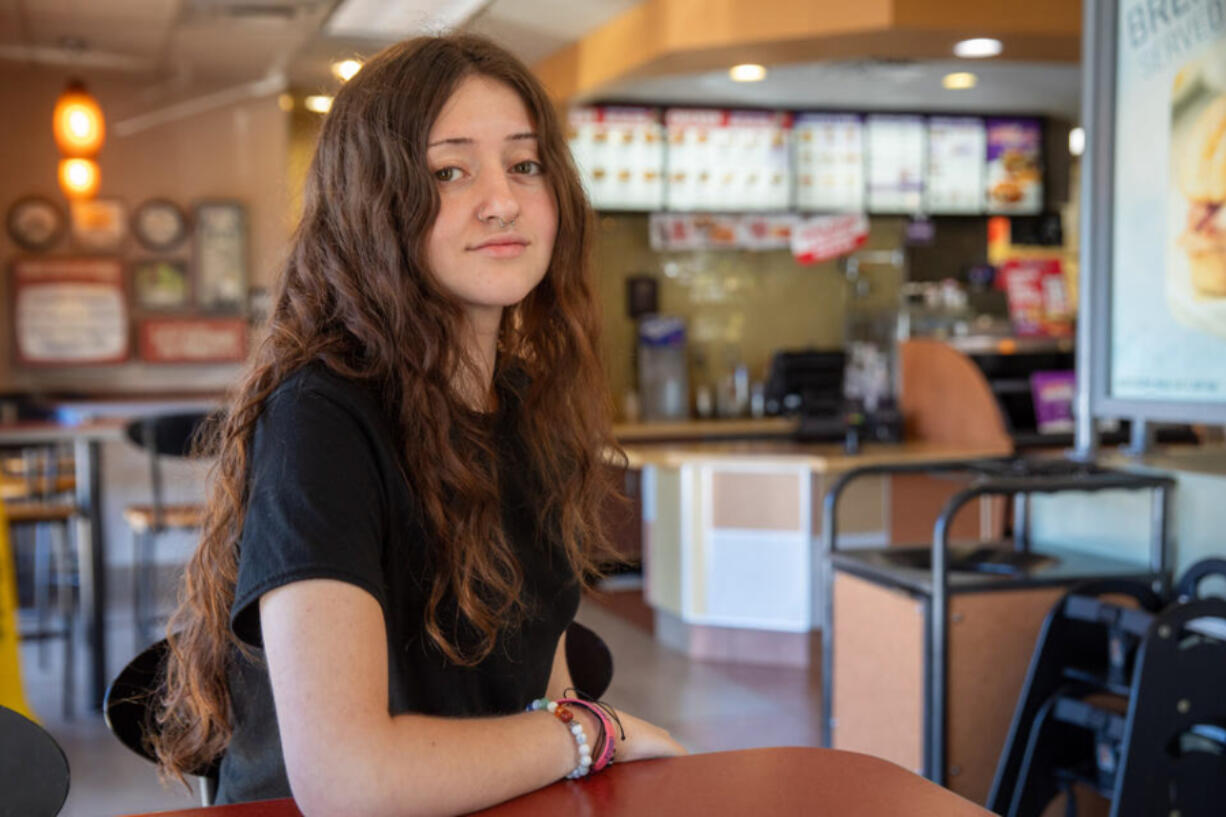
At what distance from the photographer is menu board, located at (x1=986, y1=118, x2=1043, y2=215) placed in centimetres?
811

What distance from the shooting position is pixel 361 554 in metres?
1.09

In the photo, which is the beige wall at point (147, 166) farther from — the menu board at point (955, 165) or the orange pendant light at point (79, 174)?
the menu board at point (955, 165)

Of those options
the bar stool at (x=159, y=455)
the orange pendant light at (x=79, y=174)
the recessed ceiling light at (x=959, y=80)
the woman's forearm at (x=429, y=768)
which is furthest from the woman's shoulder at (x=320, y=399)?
the recessed ceiling light at (x=959, y=80)

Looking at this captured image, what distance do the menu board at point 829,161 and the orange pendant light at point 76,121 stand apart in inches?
158

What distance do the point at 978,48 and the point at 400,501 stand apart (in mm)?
4804

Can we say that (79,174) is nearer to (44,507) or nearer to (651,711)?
(44,507)

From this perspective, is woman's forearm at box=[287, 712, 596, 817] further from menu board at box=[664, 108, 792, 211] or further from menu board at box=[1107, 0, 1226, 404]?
menu board at box=[664, 108, 792, 211]

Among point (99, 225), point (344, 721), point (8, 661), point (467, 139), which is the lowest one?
point (8, 661)

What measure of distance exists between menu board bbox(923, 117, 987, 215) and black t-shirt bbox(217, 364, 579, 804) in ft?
23.2

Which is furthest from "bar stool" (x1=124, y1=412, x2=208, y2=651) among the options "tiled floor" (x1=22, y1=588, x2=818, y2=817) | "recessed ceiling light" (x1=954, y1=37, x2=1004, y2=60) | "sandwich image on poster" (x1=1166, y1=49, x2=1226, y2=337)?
"recessed ceiling light" (x1=954, y1=37, x2=1004, y2=60)

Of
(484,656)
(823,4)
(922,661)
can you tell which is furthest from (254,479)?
(823,4)

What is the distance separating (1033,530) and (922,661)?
0.59 meters

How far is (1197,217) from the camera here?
8.63ft

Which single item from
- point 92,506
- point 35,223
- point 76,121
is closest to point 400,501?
point 92,506
